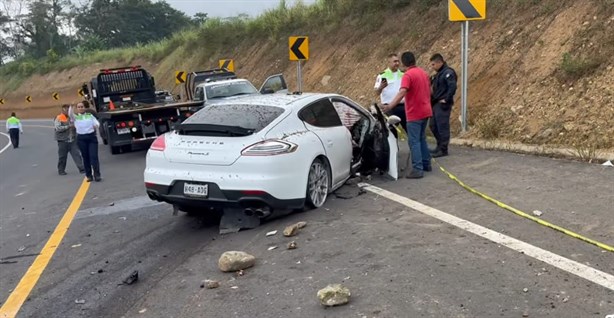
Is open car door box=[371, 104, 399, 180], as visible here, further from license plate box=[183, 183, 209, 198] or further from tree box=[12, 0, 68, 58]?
tree box=[12, 0, 68, 58]

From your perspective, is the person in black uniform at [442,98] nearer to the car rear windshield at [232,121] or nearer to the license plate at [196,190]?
the car rear windshield at [232,121]

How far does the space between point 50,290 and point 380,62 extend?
1503 cm

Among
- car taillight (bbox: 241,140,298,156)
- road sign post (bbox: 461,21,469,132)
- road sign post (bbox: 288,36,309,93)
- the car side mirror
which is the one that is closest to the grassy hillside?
road sign post (bbox: 461,21,469,132)

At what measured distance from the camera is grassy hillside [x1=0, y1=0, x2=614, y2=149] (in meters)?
10.4

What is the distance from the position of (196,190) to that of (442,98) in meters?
4.89

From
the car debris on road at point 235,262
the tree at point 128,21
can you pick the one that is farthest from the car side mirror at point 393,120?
the tree at point 128,21

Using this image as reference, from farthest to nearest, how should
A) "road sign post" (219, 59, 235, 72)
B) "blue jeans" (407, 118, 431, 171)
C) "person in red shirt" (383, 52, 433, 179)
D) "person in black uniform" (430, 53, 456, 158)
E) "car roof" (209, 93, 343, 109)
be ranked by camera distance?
"road sign post" (219, 59, 235, 72), "person in black uniform" (430, 53, 456, 158), "blue jeans" (407, 118, 431, 171), "person in red shirt" (383, 52, 433, 179), "car roof" (209, 93, 343, 109)

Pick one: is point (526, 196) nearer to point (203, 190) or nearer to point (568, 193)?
point (568, 193)

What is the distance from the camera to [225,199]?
259 inches

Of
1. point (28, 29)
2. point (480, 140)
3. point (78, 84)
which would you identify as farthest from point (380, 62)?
point (28, 29)

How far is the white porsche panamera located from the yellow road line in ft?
4.23

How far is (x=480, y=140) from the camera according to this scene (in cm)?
1106

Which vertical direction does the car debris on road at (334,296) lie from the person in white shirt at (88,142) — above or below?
→ below

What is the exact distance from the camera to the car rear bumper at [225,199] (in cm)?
649
